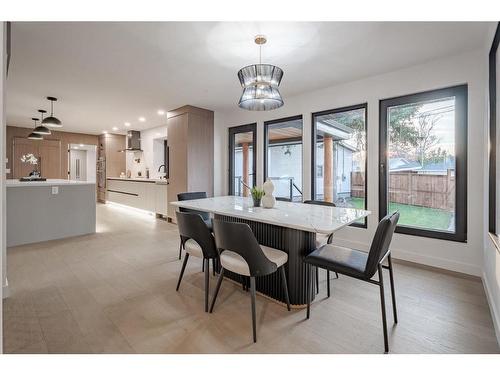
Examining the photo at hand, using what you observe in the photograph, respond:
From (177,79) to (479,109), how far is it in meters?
3.74

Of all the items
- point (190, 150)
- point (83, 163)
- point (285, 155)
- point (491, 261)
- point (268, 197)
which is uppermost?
point (83, 163)

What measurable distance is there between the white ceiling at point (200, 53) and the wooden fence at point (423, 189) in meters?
1.41

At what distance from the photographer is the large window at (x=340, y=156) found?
3.71 m

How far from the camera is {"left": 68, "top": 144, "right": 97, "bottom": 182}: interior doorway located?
9.46 m

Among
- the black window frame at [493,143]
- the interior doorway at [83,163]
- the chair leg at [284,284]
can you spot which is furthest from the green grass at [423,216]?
the interior doorway at [83,163]

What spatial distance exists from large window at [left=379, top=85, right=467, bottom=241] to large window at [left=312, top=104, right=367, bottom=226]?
0.34 meters

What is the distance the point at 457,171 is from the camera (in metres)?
2.87

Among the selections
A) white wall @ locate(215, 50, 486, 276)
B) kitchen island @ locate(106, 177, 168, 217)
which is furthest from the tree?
kitchen island @ locate(106, 177, 168, 217)

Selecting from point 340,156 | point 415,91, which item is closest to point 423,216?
point 340,156

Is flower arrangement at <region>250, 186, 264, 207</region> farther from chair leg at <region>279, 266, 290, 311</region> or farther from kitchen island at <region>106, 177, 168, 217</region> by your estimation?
kitchen island at <region>106, 177, 168, 217</region>

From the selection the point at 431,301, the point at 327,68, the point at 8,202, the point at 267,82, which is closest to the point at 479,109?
the point at 327,68

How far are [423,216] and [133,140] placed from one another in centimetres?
775

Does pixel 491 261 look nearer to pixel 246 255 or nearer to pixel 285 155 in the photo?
pixel 246 255

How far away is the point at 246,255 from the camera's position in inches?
67.8
